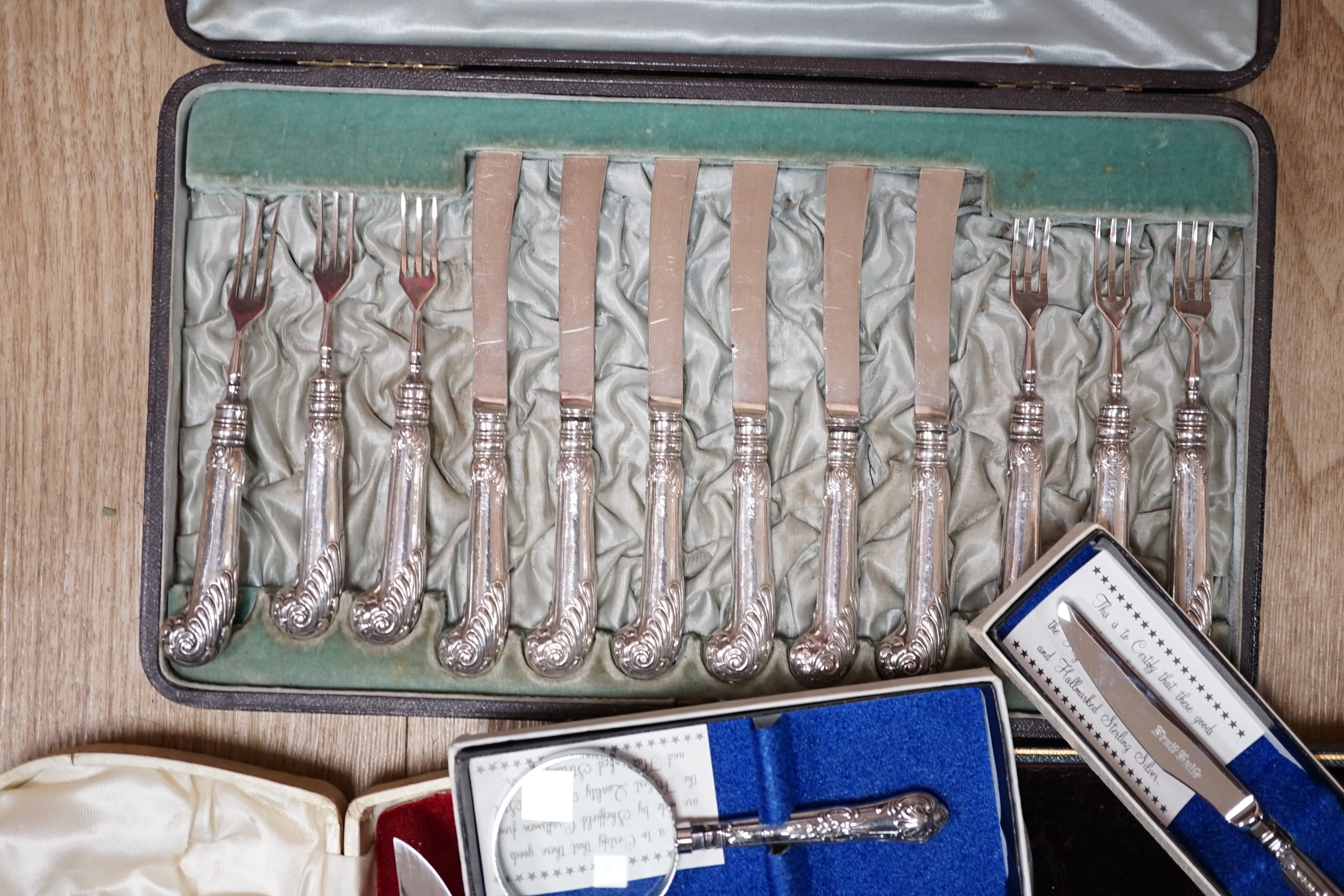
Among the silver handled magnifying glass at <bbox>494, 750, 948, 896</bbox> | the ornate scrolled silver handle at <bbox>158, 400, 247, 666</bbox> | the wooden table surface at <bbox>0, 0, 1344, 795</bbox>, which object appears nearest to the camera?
the silver handled magnifying glass at <bbox>494, 750, 948, 896</bbox>

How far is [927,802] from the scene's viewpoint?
3.53ft

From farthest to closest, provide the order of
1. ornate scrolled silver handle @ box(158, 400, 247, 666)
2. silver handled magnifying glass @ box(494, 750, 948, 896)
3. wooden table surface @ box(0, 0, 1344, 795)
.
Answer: wooden table surface @ box(0, 0, 1344, 795), ornate scrolled silver handle @ box(158, 400, 247, 666), silver handled magnifying glass @ box(494, 750, 948, 896)

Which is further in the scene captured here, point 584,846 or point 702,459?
point 702,459

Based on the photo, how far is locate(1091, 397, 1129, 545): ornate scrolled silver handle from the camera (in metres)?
1.21

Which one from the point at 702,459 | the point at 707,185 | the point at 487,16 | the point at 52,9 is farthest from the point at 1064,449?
the point at 52,9

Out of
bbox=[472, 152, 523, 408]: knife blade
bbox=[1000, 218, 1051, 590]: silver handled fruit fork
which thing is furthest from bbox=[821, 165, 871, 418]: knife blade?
bbox=[472, 152, 523, 408]: knife blade

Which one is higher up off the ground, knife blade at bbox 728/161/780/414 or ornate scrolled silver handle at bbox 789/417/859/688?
knife blade at bbox 728/161/780/414

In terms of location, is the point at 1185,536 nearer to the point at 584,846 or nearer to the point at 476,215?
the point at 584,846

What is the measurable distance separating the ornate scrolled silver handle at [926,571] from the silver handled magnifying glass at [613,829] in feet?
0.57

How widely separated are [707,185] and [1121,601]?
742 mm

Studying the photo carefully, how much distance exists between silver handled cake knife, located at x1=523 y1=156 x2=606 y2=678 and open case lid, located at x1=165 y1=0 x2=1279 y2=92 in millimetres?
176

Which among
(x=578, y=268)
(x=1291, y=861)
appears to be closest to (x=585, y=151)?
(x=578, y=268)

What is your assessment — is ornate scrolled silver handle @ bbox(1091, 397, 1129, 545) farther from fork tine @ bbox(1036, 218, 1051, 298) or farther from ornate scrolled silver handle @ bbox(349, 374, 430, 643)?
ornate scrolled silver handle @ bbox(349, 374, 430, 643)

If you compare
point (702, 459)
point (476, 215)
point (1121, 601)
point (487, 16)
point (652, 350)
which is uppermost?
point (487, 16)
